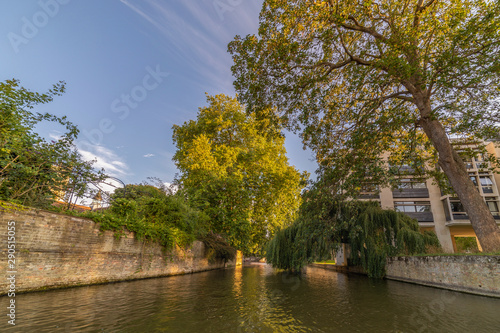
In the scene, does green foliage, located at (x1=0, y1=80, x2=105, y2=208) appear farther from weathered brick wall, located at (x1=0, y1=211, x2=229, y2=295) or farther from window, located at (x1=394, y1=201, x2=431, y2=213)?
window, located at (x1=394, y1=201, x2=431, y2=213)

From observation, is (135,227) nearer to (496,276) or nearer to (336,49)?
(336,49)

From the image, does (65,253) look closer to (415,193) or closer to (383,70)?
(383,70)

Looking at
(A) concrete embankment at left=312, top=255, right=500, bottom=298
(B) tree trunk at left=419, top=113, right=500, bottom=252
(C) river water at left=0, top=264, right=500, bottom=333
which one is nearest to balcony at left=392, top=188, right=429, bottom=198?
(A) concrete embankment at left=312, top=255, right=500, bottom=298

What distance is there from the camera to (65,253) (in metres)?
6.46

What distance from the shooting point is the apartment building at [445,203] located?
2534cm

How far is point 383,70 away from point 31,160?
42.6 feet

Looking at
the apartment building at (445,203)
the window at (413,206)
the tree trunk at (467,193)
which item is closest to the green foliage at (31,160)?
the tree trunk at (467,193)

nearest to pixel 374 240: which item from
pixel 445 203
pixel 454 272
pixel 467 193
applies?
pixel 454 272

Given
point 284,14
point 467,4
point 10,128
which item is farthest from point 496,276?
point 10,128

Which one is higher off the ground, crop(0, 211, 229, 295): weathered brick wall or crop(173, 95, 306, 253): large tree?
crop(173, 95, 306, 253): large tree

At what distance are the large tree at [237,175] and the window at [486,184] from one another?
24.0m

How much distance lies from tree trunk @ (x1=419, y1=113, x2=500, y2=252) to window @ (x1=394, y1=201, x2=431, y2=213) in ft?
73.0

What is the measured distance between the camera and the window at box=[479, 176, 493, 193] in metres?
25.8

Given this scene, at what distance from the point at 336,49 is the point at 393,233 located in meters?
10.3
